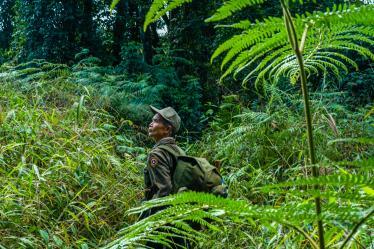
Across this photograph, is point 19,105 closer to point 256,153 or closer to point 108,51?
point 256,153

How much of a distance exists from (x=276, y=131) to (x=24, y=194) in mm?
3221

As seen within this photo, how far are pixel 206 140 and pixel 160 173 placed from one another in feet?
13.3

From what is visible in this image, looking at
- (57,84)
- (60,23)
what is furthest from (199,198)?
(60,23)

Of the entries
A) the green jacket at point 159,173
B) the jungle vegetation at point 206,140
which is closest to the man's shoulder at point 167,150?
the green jacket at point 159,173

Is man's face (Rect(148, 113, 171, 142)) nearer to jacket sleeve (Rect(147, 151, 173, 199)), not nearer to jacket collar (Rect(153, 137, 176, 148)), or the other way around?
jacket collar (Rect(153, 137, 176, 148))

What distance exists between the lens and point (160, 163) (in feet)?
11.1

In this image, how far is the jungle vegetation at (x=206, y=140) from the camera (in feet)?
3.26

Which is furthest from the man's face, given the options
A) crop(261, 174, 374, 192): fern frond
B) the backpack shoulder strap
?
crop(261, 174, 374, 192): fern frond

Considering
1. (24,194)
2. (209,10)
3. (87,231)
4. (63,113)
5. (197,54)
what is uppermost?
(209,10)

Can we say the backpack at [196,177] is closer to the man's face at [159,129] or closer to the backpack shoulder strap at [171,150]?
the backpack shoulder strap at [171,150]

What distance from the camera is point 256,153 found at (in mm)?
5719

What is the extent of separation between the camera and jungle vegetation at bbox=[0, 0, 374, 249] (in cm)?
100

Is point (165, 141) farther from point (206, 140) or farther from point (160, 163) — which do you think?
point (206, 140)

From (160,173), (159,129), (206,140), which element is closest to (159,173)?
(160,173)
